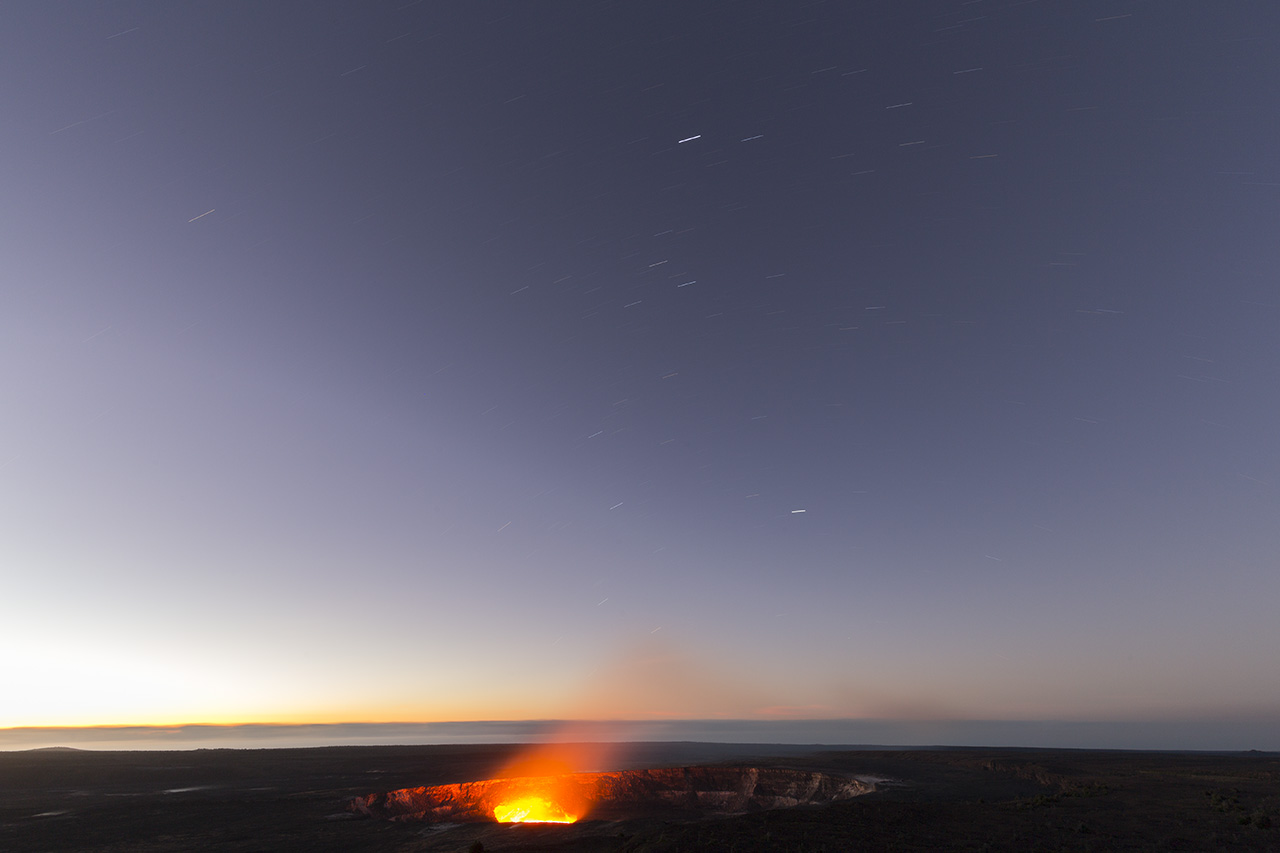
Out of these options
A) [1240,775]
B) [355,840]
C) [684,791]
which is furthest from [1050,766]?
[355,840]

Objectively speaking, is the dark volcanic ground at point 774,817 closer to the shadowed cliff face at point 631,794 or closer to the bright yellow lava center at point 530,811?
the shadowed cliff face at point 631,794

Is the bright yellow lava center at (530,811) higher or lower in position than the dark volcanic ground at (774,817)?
lower

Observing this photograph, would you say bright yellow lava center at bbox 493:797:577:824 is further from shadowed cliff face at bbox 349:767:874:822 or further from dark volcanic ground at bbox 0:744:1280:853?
dark volcanic ground at bbox 0:744:1280:853

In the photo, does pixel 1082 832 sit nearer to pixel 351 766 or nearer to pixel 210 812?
pixel 210 812

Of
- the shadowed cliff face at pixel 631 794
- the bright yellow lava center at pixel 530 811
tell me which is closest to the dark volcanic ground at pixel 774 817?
the shadowed cliff face at pixel 631 794

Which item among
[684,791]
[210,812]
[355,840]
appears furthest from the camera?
[684,791]

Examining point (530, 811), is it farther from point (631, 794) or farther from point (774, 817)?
point (774, 817)
